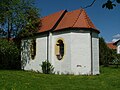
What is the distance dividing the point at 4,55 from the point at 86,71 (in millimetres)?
11185

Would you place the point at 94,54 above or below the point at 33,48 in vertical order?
below

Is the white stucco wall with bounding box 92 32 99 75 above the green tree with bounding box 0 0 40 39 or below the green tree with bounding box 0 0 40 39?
below

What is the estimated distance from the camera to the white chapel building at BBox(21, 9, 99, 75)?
2442cm

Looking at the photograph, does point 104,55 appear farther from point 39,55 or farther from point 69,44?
point 69,44

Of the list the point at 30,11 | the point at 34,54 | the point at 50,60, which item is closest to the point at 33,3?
the point at 30,11

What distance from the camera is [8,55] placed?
30938 mm

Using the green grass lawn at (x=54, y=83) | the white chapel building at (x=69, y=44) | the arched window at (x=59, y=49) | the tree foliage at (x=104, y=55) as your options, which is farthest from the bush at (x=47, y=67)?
the tree foliage at (x=104, y=55)

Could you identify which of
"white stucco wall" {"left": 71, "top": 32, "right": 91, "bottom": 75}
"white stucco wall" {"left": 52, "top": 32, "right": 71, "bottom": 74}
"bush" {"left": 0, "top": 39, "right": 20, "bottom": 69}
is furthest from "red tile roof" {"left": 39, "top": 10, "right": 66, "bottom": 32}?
"bush" {"left": 0, "top": 39, "right": 20, "bottom": 69}

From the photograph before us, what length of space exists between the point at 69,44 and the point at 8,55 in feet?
31.2

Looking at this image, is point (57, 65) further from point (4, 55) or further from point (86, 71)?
point (4, 55)

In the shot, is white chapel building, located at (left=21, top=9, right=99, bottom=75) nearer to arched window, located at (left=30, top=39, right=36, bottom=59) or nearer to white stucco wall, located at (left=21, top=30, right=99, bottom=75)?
white stucco wall, located at (left=21, top=30, right=99, bottom=75)

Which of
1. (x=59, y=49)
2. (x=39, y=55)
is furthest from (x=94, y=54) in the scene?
(x=39, y=55)

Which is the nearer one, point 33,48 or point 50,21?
point 50,21

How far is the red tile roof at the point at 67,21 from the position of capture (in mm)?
25234
